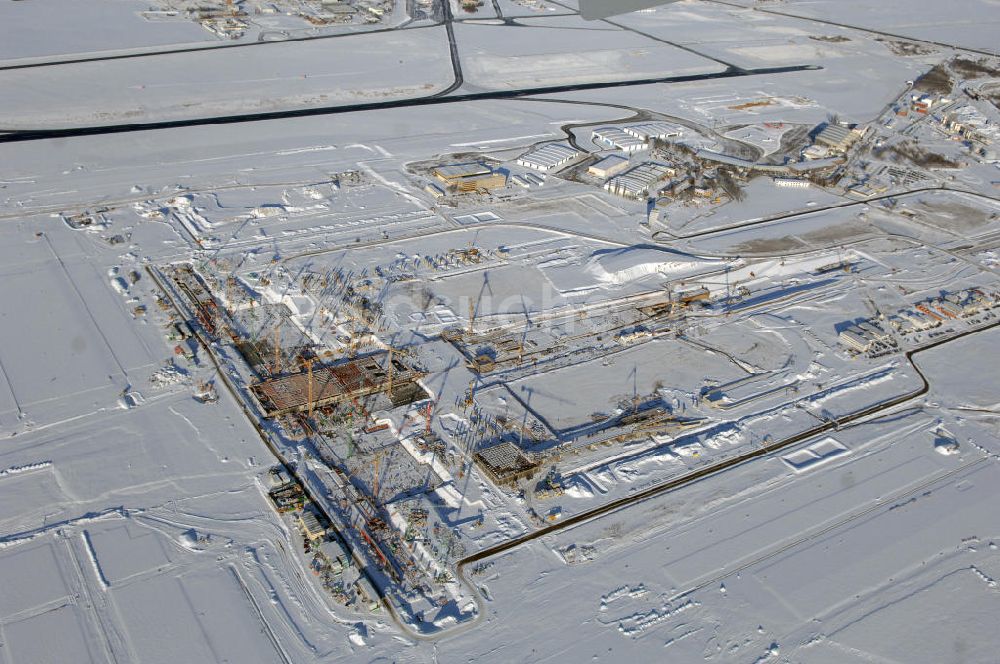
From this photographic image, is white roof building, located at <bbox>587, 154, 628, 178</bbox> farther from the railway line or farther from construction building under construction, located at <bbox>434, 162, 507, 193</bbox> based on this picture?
the railway line

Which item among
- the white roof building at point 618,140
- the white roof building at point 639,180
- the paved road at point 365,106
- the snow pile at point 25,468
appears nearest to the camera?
the snow pile at point 25,468

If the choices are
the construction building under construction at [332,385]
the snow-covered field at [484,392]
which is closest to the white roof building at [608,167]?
the snow-covered field at [484,392]

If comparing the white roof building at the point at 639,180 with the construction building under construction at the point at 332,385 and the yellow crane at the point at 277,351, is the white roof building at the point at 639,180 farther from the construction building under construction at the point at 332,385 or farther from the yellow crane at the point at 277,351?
the yellow crane at the point at 277,351

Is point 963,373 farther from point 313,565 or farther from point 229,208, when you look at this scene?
point 229,208

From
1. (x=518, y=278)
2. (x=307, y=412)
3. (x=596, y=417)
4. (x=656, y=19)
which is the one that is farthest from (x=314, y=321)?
(x=656, y=19)

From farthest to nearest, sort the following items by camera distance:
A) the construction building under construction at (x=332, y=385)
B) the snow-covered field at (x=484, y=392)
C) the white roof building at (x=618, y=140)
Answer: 1. the white roof building at (x=618, y=140)
2. the construction building under construction at (x=332, y=385)
3. the snow-covered field at (x=484, y=392)
